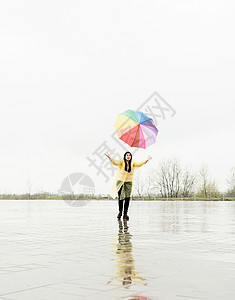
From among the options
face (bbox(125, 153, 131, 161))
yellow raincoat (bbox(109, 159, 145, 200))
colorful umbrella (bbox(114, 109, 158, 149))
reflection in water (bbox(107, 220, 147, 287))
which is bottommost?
reflection in water (bbox(107, 220, 147, 287))

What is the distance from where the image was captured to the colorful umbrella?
14359 mm

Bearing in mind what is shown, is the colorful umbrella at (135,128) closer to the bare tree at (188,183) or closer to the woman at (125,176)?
the woman at (125,176)

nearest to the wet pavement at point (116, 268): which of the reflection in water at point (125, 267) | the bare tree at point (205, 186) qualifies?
the reflection in water at point (125, 267)

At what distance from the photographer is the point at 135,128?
14344 millimetres

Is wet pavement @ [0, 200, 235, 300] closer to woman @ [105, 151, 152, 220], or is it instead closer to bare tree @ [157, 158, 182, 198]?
woman @ [105, 151, 152, 220]

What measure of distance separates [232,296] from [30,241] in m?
4.92

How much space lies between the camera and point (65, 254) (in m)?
6.37

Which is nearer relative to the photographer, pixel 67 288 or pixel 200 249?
pixel 67 288

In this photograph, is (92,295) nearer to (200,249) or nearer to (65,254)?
(65,254)

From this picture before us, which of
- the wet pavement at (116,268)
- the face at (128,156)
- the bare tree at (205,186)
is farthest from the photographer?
the bare tree at (205,186)

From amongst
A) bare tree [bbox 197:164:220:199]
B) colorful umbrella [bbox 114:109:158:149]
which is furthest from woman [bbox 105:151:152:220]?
bare tree [bbox 197:164:220:199]

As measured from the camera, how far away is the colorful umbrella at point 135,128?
14359mm

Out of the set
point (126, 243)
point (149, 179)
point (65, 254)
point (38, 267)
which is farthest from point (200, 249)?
point (149, 179)

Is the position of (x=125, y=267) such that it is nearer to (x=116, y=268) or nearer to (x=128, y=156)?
(x=116, y=268)
